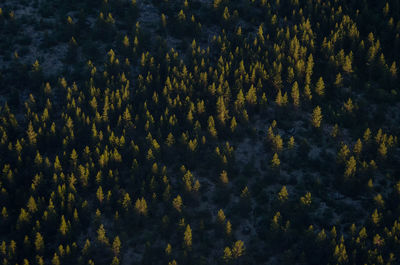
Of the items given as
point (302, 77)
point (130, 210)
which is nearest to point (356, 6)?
point (302, 77)

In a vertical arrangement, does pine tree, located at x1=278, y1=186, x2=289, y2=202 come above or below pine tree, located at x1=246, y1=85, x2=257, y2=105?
below

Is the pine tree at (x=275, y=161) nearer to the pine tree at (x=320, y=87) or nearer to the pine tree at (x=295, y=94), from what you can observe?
the pine tree at (x=295, y=94)

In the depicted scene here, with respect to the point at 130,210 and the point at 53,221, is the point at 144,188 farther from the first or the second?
the point at 53,221

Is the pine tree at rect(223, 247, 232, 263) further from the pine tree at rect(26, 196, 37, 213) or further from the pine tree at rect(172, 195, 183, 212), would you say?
the pine tree at rect(26, 196, 37, 213)

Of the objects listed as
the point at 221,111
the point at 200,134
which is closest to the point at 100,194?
the point at 200,134

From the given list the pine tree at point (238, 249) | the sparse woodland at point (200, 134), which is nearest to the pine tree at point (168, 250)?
the sparse woodland at point (200, 134)

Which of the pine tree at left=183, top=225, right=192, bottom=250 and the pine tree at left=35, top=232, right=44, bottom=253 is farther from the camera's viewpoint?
the pine tree at left=183, top=225, right=192, bottom=250

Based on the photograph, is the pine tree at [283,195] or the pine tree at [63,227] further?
the pine tree at [283,195]

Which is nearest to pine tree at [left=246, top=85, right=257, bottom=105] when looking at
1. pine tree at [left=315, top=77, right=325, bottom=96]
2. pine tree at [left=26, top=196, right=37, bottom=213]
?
pine tree at [left=315, top=77, right=325, bottom=96]

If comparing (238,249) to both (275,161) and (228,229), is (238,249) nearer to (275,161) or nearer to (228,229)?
(228,229)
